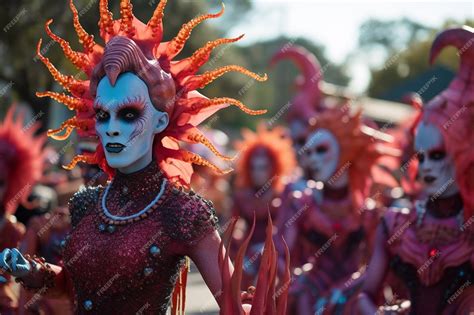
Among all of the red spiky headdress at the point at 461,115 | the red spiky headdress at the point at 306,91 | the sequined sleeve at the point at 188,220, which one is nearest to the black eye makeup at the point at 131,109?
the sequined sleeve at the point at 188,220

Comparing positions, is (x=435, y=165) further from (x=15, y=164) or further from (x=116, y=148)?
(x=15, y=164)

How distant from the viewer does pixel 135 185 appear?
3809 millimetres

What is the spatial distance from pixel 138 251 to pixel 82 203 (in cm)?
52

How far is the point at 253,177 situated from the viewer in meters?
9.47

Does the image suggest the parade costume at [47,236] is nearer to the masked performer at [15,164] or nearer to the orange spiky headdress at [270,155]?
the masked performer at [15,164]

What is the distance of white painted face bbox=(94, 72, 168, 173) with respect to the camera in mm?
3730

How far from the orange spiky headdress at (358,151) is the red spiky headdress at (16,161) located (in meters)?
2.38

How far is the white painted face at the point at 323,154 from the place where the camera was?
280 inches

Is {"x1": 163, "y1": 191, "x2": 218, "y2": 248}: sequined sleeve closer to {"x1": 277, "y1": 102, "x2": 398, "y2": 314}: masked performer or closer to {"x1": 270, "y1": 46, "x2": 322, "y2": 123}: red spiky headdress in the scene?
Answer: {"x1": 277, "y1": 102, "x2": 398, "y2": 314}: masked performer

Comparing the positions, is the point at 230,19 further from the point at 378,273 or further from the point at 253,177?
the point at 378,273

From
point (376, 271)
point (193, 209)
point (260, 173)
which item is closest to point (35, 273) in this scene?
point (193, 209)

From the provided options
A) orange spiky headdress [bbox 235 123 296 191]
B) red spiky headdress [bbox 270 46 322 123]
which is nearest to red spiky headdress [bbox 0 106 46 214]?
orange spiky headdress [bbox 235 123 296 191]

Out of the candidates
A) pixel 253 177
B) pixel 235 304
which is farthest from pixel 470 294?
pixel 253 177

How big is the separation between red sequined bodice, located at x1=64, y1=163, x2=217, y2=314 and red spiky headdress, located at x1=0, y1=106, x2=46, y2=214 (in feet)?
8.30
